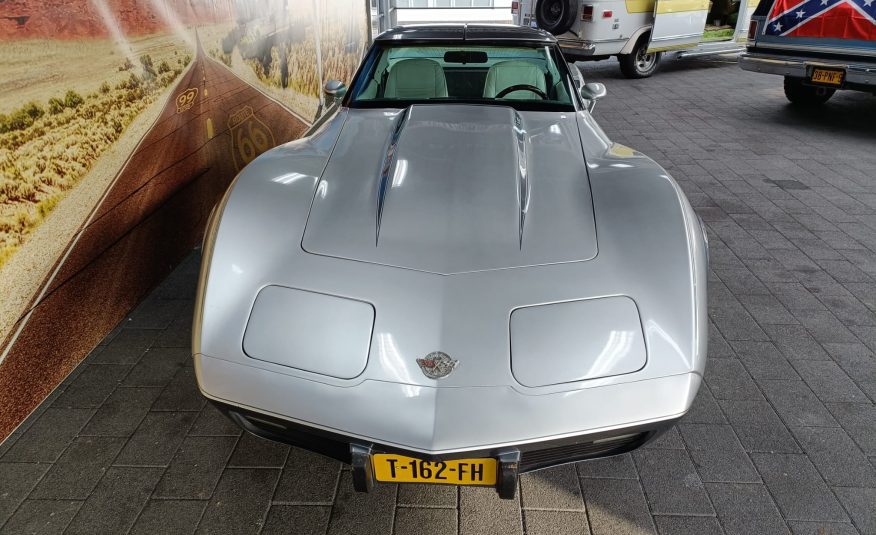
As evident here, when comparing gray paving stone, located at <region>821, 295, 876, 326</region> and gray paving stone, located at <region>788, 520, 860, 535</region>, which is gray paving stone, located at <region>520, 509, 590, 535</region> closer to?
gray paving stone, located at <region>788, 520, 860, 535</region>

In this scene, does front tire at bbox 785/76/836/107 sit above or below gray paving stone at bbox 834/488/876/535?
above

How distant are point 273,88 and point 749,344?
4.17 m

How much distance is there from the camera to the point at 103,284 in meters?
2.93

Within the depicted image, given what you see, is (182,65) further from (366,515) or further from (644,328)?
(644,328)

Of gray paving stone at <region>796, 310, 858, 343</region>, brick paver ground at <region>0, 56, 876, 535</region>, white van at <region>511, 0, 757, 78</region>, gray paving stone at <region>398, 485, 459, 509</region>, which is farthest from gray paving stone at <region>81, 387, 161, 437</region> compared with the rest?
white van at <region>511, 0, 757, 78</region>

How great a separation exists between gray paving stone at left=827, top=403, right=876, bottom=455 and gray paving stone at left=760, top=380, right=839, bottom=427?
4cm

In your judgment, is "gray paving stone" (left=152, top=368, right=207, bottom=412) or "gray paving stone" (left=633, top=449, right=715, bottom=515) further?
"gray paving stone" (left=152, top=368, right=207, bottom=412)

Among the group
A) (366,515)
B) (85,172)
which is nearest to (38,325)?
(85,172)

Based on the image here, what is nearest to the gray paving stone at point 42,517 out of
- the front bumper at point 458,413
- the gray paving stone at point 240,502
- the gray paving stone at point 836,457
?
the gray paving stone at point 240,502

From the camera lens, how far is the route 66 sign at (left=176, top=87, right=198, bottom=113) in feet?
11.6

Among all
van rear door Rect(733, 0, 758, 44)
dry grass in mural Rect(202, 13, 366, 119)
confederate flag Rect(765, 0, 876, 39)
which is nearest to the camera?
dry grass in mural Rect(202, 13, 366, 119)

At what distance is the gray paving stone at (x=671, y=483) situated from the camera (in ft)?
6.61

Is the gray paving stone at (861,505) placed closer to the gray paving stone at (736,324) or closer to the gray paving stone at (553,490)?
the gray paving stone at (553,490)

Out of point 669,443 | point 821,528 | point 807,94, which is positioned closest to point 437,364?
point 669,443
